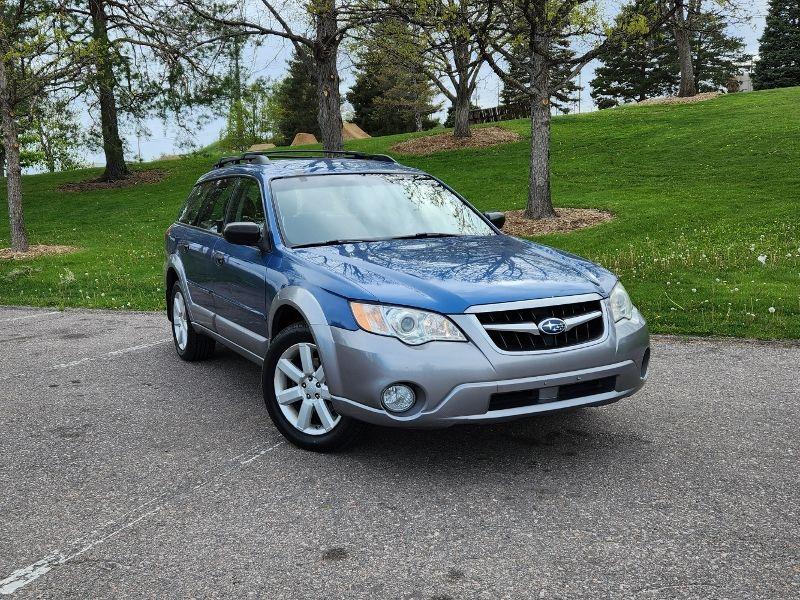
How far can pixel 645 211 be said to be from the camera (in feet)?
50.3

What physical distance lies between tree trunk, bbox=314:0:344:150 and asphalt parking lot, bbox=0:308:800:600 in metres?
12.1

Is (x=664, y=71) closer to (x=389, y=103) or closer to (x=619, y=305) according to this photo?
(x=389, y=103)

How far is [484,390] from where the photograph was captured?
3.96 m

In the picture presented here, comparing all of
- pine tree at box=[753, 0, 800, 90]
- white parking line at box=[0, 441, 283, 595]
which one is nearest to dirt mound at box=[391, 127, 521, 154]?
white parking line at box=[0, 441, 283, 595]

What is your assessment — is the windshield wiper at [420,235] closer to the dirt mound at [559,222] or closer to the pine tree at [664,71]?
the dirt mound at [559,222]

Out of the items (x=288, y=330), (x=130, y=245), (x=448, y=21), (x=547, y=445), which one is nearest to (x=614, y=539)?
(x=547, y=445)

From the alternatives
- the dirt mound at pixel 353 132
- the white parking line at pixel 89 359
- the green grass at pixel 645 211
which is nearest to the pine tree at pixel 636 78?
the dirt mound at pixel 353 132

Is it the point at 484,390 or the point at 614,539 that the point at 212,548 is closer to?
the point at 484,390

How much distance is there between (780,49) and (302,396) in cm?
5688

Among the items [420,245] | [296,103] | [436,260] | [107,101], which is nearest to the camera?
[436,260]

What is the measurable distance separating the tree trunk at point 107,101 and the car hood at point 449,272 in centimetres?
1536

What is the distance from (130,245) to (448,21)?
8831mm

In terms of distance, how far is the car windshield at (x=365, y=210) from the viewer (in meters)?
5.34

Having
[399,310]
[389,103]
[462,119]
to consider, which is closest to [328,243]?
[399,310]
